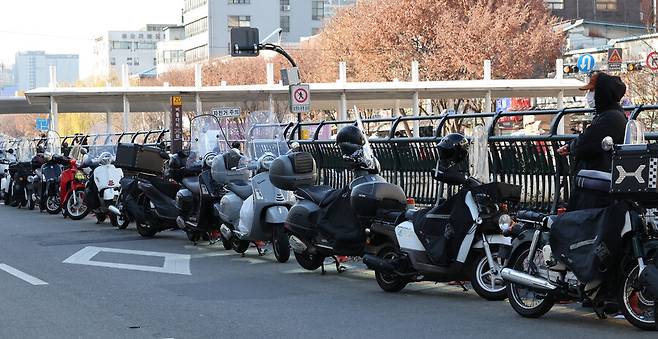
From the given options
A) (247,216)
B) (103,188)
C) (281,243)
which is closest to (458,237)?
(281,243)

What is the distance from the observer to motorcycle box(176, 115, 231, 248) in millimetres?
15695

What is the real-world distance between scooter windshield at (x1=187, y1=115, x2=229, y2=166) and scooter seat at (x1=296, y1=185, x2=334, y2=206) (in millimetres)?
4629

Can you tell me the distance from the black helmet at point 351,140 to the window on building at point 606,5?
270 ft

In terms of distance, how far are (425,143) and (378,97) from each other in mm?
43841

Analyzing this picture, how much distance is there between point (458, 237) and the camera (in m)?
10.1

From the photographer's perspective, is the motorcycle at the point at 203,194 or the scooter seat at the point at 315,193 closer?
the scooter seat at the point at 315,193

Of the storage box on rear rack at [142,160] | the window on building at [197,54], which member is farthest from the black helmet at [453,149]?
the window on building at [197,54]

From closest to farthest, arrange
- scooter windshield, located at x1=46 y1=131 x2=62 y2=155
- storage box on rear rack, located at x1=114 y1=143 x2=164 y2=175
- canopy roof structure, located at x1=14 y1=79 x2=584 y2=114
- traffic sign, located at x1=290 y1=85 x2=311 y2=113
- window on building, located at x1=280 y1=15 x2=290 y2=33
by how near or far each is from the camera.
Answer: storage box on rear rack, located at x1=114 y1=143 x2=164 y2=175 < traffic sign, located at x1=290 y1=85 x2=311 y2=113 < scooter windshield, located at x1=46 y1=131 x2=62 y2=155 < canopy roof structure, located at x1=14 y1=79 x2=584 y2=114 < window on building, located at x1=280 y1=15 x2=290 y2=33

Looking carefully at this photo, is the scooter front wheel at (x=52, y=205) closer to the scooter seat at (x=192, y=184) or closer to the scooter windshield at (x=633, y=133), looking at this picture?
the scooter seat at (x=192, y=184)

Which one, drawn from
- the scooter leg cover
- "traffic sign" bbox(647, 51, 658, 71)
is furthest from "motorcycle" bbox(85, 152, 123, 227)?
"traffic sign" bbox(647, 51, 658, 71)

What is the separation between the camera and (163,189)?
57.5 ft

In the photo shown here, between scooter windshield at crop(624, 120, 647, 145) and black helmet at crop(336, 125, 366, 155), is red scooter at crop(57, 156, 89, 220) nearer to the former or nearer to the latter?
black helmet at crop(336, 125, 366, 155)

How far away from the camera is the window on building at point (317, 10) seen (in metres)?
140

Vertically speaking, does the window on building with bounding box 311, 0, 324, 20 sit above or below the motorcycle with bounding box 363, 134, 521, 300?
above
